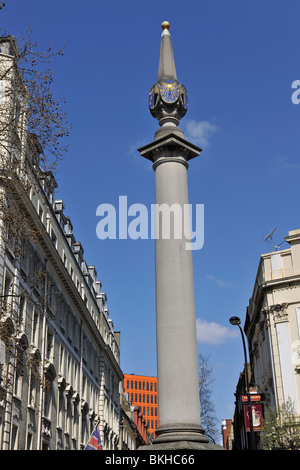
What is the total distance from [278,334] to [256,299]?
18.2 ft

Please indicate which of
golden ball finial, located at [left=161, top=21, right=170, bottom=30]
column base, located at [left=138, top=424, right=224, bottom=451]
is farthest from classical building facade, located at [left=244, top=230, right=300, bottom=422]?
column base, located at [left=138, top=424, right=224, bottom=451]

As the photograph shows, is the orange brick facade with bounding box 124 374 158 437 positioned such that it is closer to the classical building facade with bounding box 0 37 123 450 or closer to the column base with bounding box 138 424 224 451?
the classical building facade with bounding box 0 37 123 450

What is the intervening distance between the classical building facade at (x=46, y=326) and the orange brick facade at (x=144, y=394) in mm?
117096

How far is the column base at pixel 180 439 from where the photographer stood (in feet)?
40.1

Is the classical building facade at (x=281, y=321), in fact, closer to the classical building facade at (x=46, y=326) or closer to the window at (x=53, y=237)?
the classical building facade at (x=46, y=326)

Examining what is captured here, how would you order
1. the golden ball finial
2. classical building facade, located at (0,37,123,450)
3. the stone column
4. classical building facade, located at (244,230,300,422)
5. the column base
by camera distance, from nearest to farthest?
the column base → the stone column → the golden ball finial → classical building facade, located at (0,37,123,450) → classical building facade, located at (244,230,300,422)

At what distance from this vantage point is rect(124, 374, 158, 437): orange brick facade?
172000 millimetres

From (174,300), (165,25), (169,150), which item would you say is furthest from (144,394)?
(174,300)

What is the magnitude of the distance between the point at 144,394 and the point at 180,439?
167 metres

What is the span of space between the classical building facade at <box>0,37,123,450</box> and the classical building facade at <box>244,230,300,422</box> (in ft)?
42.8

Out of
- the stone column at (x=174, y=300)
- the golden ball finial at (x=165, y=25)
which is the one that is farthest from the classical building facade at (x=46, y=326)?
the golden ball finial at (x=165, y=25)

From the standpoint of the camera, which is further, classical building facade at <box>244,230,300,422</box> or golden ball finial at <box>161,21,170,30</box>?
classical building facade at <box>244,230,300,422</box>

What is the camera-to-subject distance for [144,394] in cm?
17412
